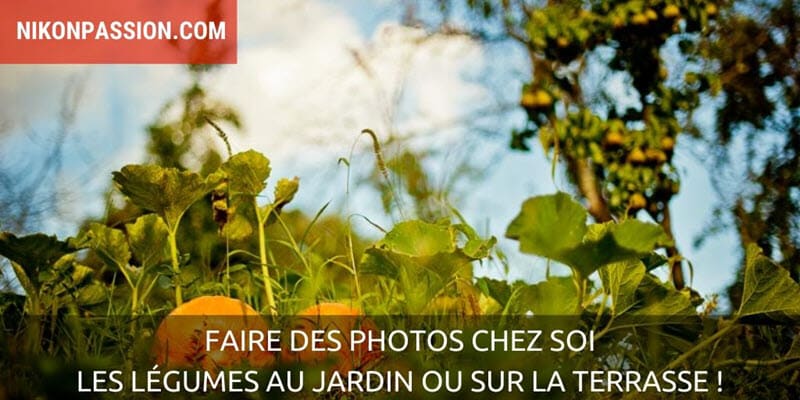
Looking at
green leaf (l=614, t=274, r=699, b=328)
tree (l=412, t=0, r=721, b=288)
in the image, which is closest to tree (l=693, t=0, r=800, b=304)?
tree (l=412, t=0, r=721, b=288)

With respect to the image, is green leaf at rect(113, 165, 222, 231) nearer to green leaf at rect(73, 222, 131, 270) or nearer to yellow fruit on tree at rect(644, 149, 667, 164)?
green leaf at rect(73, 222, 131, 270)

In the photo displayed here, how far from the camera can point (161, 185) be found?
565 millimetres

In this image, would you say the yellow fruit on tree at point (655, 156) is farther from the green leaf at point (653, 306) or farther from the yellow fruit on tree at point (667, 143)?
the green leaf at point (653, 306)

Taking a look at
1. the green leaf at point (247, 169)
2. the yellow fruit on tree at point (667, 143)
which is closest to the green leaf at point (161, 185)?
the green leaf at point (247, 169)

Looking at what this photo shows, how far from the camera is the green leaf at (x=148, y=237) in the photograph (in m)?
0.62

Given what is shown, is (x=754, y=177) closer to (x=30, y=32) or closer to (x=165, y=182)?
(x=30, y=32)

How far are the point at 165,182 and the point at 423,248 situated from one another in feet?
0.58

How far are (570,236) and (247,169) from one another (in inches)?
11.8

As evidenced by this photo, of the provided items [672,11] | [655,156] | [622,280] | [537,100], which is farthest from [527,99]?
[622,280]

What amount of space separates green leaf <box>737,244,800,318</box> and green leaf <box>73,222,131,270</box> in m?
0.44

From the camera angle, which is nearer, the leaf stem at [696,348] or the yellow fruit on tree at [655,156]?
the leaf stem at [696,348]

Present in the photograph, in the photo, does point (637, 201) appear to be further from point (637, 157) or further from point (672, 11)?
point (672, 11)

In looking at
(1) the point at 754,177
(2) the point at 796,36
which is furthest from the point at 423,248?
(2) the point at 796,36

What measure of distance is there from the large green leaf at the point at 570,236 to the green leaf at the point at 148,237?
1.10 ft
